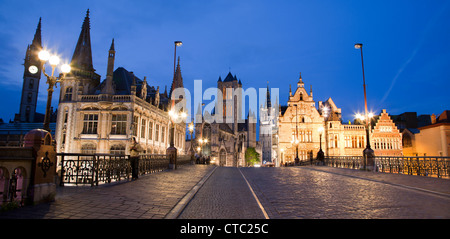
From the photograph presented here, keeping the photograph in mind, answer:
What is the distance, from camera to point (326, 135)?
46250 mm

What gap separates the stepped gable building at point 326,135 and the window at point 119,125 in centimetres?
2631

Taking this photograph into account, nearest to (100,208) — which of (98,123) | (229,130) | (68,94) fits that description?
(98,123)

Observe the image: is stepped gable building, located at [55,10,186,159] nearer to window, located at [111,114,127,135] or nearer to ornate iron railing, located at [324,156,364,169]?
window, located at [111,114,127,135]

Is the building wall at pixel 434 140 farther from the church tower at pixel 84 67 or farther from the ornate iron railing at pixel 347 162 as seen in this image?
the church tower at pixel 84 67

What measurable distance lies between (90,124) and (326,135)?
122ft

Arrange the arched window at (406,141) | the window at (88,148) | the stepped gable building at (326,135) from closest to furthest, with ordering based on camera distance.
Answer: the window at (88,148), the stepped gable building at (326,135), the arched window at (406,141)

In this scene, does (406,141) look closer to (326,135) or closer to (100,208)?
(326,135)

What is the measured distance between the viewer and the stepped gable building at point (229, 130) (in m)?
72.6

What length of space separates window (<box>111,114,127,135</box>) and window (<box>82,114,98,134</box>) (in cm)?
212

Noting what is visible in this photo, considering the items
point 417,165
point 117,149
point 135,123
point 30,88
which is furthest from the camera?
point 30,88

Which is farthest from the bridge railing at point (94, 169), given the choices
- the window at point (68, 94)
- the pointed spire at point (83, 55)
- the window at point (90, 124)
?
the pointed spire at point (83, 55)

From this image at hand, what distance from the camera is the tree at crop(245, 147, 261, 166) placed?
306 ft
